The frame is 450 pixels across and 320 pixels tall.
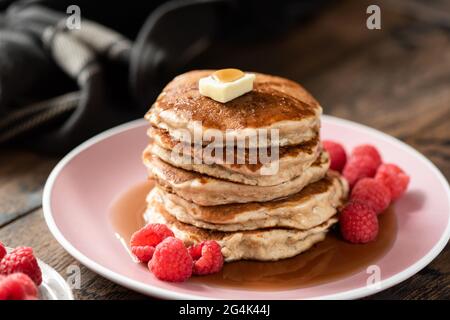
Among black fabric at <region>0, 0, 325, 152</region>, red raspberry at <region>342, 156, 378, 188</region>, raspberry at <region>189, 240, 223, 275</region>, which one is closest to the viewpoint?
raspberry at <region>189, 240, 223, 275</region>

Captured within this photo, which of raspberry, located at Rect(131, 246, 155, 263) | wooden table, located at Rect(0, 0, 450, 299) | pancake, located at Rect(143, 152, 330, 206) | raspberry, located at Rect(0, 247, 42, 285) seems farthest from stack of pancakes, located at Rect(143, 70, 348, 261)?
raspberry, located at Rect(0, 247, 42, 285)

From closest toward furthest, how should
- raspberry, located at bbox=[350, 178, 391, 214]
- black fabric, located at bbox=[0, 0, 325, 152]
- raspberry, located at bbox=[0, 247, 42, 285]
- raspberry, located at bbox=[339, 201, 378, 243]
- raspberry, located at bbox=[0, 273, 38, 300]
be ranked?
raspberry, located at bbox=[0, 273, 38, 300] < raspberry, located at bbox=[0, 247, 42, 285] < raspberry, located at bbox=[339, 201, 378, 243] < raspberry, located at bbox=[350, 178, 391, 214] < black fabric, located at bbox=[0, 0, 325, 152]

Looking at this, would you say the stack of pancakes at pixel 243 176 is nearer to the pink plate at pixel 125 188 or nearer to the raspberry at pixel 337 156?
the pink plate at pixel 125 188

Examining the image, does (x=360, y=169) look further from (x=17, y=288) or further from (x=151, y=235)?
(x=17, y=288)

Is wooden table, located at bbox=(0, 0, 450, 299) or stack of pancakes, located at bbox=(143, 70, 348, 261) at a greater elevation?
stack of pancakes, located at bbox=(143, 70, 348, 261)

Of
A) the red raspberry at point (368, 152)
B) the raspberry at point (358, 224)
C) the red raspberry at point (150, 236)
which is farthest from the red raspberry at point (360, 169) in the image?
the red raspberry at point (150, 236)

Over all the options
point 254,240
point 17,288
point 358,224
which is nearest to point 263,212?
point 254,240

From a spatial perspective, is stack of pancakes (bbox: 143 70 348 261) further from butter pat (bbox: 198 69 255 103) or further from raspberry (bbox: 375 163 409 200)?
raspberry (bbox: 375 163 409 200)
